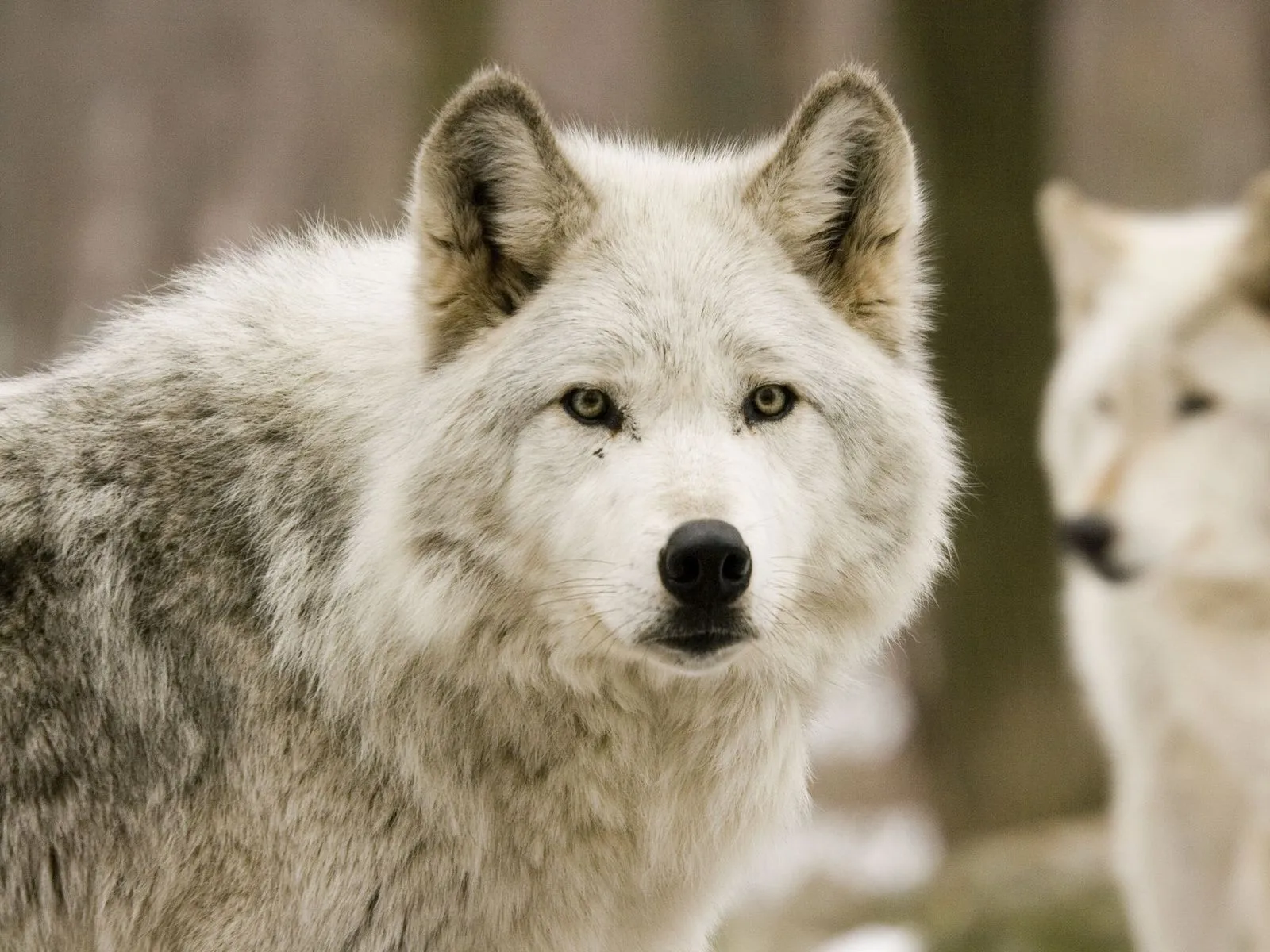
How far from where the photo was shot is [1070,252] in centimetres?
564

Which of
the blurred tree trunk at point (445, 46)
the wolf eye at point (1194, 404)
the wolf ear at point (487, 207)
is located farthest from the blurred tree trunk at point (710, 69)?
the wolf ear at point (487, 207)

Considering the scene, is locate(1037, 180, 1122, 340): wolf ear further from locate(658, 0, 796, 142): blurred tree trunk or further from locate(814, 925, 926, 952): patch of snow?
locate(658, 0, 796, 142): blurred tree trunk

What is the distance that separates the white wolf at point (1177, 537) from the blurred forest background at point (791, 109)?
2.34 m

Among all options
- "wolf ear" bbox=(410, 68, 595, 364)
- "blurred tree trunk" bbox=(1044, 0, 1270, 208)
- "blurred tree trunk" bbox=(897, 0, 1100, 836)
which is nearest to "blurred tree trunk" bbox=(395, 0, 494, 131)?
"blurred tree trunk" bbox=(897, 0, 1100, 836)

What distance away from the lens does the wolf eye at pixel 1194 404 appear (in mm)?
4762

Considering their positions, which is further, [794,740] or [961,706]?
[961,706]

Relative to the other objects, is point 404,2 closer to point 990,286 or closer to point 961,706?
point 990,286

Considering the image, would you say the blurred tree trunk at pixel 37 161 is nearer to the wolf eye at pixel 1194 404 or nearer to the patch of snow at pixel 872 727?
the patch of snow at pixel 872 727

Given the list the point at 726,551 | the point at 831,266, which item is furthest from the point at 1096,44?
the point at 726,551

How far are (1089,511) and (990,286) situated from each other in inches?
142

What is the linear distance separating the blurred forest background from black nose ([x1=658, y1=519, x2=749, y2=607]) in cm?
478

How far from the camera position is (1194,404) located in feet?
15.7

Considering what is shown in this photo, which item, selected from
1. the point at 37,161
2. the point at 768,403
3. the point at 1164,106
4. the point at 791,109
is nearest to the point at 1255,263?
the point at 768,403

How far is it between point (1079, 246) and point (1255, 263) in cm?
82
